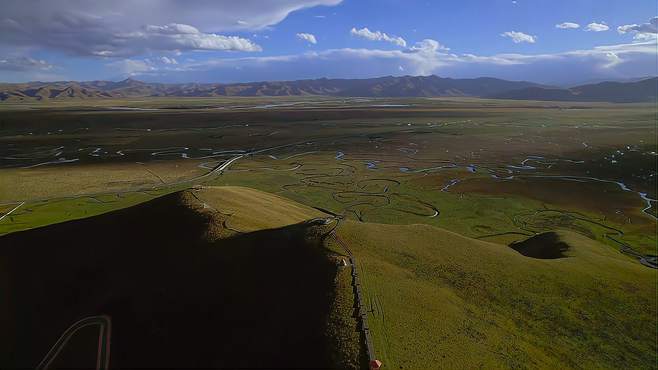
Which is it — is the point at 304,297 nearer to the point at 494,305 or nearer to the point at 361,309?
the point at 361,309

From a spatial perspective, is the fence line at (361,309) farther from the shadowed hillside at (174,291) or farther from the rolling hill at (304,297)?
the shadowed hillside at (174,291)

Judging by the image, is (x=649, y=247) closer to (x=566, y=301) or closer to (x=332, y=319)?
(x=566, y=301)

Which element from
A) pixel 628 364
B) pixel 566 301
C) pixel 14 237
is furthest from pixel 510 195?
pixel 14 237

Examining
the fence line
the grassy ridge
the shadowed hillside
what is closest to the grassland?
the grassy ridge

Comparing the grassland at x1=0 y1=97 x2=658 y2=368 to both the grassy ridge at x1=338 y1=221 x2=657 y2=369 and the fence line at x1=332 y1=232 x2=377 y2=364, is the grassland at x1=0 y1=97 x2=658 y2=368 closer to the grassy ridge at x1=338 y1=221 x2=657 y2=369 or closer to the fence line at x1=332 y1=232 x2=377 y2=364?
the grassy ridge at x1=338 y1=221 x2=657 y2=369

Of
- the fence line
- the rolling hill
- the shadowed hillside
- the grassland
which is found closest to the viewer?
the fence line

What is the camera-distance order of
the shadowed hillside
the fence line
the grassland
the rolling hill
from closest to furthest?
the fence line < the rolling hill < the shadowed hillside < the grassland
